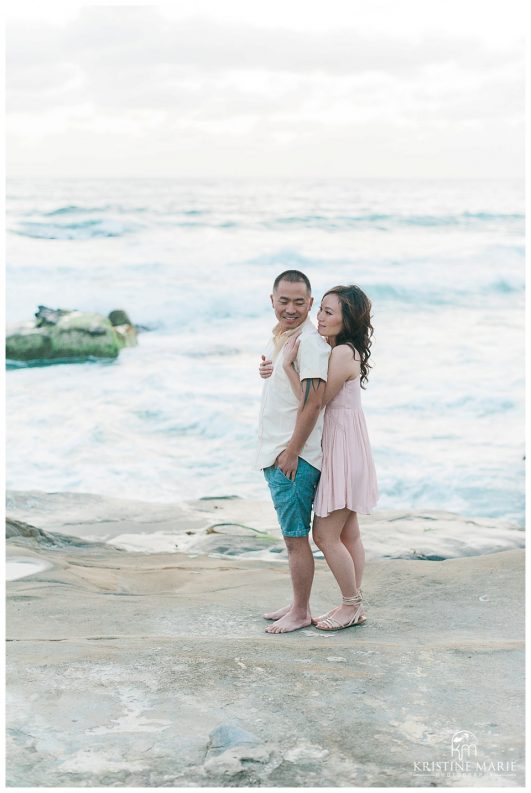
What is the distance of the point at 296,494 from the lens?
4043 millimetres

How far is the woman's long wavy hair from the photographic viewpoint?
402 cm

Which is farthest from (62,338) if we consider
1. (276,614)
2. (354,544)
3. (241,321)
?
(354,544)

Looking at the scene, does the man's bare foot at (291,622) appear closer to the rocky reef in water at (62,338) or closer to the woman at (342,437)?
the woman at (342,437)

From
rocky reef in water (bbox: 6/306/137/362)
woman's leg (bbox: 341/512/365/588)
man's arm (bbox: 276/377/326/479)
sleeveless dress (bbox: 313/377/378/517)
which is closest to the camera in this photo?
man's arm (bbox: 276/377/326/479)

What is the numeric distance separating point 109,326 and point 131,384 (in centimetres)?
248

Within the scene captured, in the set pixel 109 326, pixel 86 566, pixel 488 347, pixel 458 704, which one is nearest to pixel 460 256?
pixel 488 347

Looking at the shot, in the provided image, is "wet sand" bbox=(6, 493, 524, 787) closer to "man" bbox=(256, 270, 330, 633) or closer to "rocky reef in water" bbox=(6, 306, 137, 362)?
"man" bbox=(256, 270, 330, 633)

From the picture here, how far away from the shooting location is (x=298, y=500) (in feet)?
13.3

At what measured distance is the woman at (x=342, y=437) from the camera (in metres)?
4.01

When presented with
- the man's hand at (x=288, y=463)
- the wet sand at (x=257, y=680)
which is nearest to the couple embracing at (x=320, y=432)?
the man's hand at (x=288, y=463)

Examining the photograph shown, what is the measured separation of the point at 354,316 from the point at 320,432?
1.71 feet

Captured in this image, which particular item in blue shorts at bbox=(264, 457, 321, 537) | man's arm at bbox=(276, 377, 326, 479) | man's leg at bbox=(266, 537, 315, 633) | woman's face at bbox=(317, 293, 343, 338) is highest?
woman's face at bbox=(317, 293, 343, 338)

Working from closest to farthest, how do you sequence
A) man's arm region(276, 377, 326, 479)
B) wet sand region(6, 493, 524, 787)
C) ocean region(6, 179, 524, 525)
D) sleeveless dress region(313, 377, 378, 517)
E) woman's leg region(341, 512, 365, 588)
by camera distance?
wet sand region(6, 493, 524, 787)
man's arm region(276, 377, 326, 479)
sleeveless dress region(313, 377, 378, 517)
woman's leg region(341, 512, 365, 588)
ocean region(6, 179, 524, 525)

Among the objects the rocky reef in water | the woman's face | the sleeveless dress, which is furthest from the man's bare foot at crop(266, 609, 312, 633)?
the rocky reef in water
